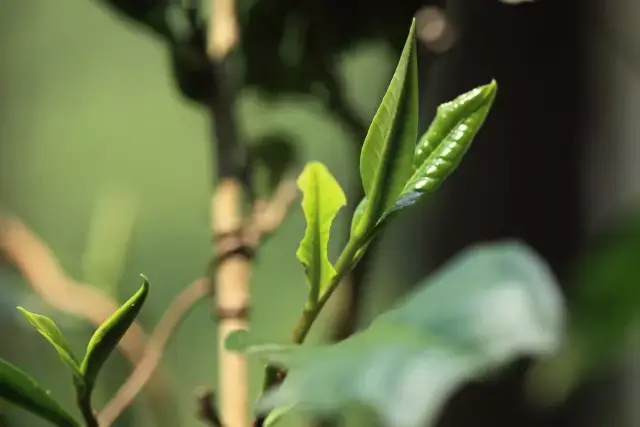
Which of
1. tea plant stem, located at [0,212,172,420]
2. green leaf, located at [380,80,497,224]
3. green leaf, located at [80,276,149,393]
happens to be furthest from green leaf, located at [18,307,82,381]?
tea plant stem, located at [0,212,172,420]

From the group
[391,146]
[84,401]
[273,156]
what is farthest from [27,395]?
[273,156]

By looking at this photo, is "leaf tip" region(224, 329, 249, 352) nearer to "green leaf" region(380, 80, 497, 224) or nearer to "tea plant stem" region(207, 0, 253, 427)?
"green leaf" region(380, 80, 497, 224)

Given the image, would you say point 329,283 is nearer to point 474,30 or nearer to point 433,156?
point 433,156

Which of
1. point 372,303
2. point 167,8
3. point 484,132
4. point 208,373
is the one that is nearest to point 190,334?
point 208,373

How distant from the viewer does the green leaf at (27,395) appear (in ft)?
0.67

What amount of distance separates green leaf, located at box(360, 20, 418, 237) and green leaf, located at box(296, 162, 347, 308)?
0.7 inches

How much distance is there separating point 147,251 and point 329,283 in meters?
0.63

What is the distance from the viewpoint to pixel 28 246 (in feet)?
1.76

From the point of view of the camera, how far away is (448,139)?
207 mm

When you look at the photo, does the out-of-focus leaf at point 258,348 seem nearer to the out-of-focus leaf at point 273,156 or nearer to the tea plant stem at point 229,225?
the tea plant stem at point 229,225

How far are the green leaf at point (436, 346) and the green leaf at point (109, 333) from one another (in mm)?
71

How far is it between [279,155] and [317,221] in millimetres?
286

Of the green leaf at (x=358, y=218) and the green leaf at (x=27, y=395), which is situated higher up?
the green leaf at (x=358, y=218)

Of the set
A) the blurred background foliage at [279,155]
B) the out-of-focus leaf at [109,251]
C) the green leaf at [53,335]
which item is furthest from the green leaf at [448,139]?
the out-of-focus leaf at [109,251]
